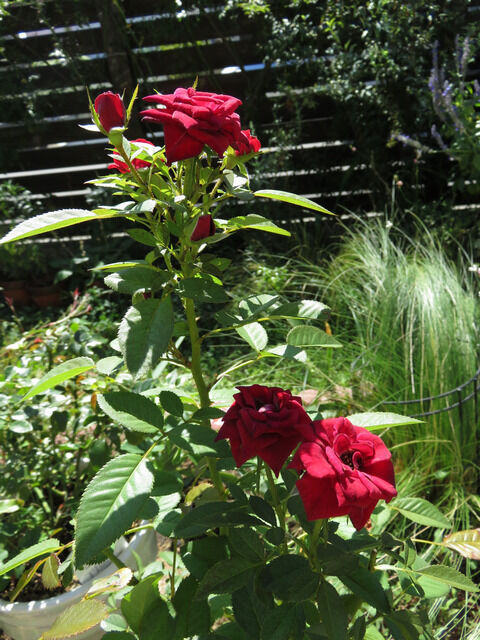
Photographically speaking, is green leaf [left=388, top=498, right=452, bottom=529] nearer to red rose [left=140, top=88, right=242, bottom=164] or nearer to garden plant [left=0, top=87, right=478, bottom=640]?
garden plant [left=0, top=87, right=478, bottom=640]

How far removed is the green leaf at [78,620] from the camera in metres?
0.62

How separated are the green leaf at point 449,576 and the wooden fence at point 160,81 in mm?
2934

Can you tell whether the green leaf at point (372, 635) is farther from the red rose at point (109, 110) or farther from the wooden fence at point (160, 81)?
the wooden fence at point (160, 81)

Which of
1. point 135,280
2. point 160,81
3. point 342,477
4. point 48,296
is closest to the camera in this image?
point 342,477

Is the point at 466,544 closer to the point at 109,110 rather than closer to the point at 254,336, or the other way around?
the point at 254,336

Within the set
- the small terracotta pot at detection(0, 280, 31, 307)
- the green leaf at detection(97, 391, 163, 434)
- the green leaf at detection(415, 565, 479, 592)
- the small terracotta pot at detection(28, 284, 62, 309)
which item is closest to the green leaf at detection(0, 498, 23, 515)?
the green leaf at detection(97, 391, 163, 434)

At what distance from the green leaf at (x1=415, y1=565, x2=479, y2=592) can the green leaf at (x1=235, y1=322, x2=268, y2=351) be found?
367mm

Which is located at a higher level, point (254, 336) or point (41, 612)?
point (254, 336)

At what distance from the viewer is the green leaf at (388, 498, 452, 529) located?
70cm

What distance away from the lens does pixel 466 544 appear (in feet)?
2.39

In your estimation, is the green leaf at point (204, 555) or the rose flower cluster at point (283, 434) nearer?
the rose flower cluster at point (283, 434)

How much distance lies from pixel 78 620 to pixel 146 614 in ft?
0.27

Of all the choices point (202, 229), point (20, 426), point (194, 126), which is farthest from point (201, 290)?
point (20, 426)

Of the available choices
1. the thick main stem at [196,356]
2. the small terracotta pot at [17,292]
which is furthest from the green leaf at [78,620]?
the small terracotta pot at [17,292]
